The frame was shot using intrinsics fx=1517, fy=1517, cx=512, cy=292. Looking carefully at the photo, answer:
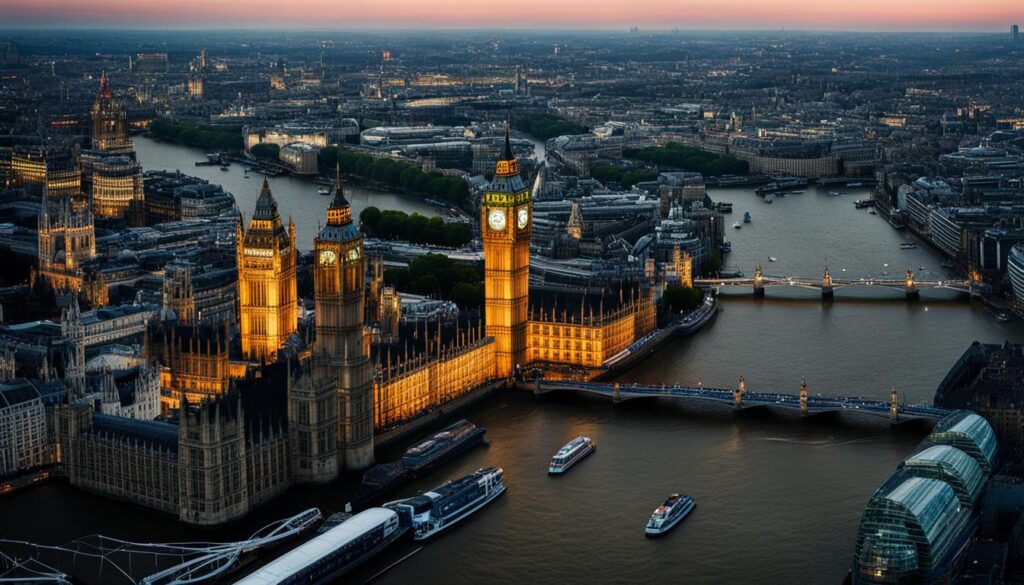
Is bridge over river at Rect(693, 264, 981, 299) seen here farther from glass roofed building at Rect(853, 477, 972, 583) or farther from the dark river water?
glass roofed building at Rect(853, 477, 972, 583)

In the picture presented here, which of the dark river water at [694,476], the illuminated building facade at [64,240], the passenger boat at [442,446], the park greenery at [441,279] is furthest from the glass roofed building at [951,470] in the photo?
the illuminated building facade at [64,240]

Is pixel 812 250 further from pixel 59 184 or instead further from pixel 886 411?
pixel 59 184

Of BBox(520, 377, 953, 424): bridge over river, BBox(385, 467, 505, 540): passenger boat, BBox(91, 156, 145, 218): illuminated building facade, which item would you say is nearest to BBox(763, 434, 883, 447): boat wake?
BBox(520, 377, 953, 424): bridge over river


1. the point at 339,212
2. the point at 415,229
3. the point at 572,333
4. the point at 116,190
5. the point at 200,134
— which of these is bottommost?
the point at 572,333

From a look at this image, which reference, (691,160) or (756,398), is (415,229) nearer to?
(756,398)

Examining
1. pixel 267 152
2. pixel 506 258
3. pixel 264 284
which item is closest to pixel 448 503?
pixel 264 284

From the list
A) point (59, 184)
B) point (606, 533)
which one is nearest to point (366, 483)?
point (606, 533)
